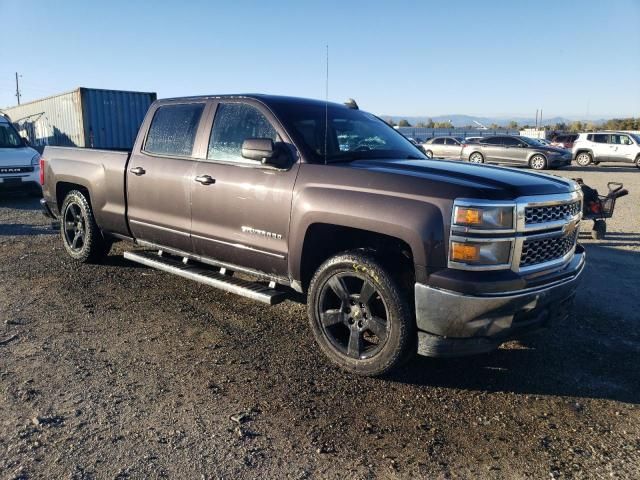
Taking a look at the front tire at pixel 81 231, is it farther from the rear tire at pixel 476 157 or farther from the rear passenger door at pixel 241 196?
the rear tire at pixel 476 157

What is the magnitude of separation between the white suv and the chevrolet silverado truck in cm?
2443

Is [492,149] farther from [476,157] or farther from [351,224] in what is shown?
[351,224]

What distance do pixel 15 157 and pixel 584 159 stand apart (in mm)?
24672

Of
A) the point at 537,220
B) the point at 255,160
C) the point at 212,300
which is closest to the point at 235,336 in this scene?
the point at 212,300

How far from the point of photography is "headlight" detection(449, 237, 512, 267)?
3.19 meters

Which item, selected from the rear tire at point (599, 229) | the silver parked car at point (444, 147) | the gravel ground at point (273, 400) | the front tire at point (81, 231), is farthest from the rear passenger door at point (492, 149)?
the front tire at point (81, 231)

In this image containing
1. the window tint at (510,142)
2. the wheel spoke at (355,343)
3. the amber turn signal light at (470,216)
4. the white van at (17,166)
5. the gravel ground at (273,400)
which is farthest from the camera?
the window tint at (510,142)

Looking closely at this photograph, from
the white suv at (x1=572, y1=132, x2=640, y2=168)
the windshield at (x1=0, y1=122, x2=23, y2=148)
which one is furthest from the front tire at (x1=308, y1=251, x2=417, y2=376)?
the white suv at (x1=572, y1=132, x2=640, y2=168)

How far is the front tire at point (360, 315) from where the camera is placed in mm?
3475

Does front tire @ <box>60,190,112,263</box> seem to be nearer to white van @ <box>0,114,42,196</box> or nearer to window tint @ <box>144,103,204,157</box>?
window tint @ <box>144,103,204,157</box>

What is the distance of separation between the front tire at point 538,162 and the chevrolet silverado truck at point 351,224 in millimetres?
20412

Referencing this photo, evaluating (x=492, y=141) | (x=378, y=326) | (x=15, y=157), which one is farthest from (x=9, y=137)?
(x=492, y=141)

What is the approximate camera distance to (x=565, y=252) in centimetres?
382

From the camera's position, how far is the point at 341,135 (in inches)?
181
